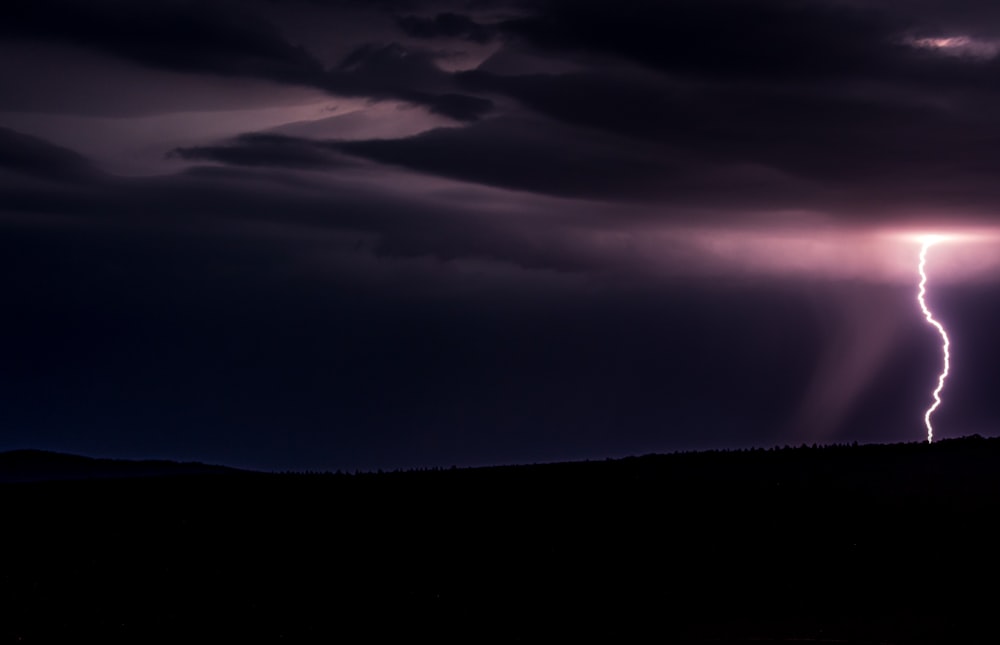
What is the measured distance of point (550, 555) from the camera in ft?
117

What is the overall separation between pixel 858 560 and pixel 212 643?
15064 millimetres

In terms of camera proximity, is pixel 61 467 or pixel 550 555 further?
pixel 61 467

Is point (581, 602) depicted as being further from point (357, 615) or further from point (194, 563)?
point (194, 563)

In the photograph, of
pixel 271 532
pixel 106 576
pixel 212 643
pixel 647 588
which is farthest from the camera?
pixel 271 532

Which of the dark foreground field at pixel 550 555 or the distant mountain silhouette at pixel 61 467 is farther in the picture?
the distant mountain silhouette at pixel 61 467

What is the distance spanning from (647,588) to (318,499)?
15.2 metres

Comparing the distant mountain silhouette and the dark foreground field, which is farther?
the distant mountain silhouette

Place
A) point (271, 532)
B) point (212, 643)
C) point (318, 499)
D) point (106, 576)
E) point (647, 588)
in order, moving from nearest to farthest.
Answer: point (212, 643) → point (647, 588) → point (106, 576) → point (271, 532) → point (318, 499)

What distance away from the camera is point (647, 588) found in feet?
107

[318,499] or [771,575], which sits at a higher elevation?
[318,499]

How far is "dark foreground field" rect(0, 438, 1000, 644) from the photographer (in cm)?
3019

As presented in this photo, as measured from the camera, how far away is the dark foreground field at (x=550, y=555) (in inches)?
1188

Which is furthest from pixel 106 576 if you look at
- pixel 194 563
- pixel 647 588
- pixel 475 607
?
pixel 647 588

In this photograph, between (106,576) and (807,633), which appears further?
(106,576)
